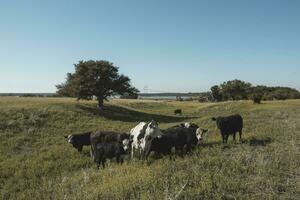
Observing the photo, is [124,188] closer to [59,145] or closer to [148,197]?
[148,197]

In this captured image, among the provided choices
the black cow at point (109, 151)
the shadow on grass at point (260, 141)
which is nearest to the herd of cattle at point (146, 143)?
the black cow at point (109, 151)

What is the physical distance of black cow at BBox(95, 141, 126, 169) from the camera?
15.7 metres

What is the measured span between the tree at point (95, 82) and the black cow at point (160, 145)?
123ft

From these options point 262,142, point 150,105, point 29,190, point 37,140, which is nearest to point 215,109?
point 150,105

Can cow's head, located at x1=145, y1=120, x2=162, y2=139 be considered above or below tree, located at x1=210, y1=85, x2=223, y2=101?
below

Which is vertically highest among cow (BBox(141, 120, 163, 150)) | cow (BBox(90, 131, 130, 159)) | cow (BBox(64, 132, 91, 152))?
cow (BBox(141, 120, 163, 150))

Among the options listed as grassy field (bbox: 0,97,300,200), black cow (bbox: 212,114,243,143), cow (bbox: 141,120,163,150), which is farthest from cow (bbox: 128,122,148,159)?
black cow (bbox: 212,114,243,143)

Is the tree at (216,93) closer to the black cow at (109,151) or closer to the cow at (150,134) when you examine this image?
the cow at (150,134)

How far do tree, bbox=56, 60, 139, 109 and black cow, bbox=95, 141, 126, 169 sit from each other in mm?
37067

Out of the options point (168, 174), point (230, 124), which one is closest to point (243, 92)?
point (230, 124)

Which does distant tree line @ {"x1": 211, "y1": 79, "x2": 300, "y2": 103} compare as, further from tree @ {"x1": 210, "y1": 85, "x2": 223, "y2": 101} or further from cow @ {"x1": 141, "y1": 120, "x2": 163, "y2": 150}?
cow @ {"x1": 141, "y1": 120, "x2": 163, "y2": 150}

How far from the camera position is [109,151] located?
1576 centimetres

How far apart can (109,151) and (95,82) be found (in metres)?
37.8

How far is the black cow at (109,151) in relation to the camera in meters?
15.7
